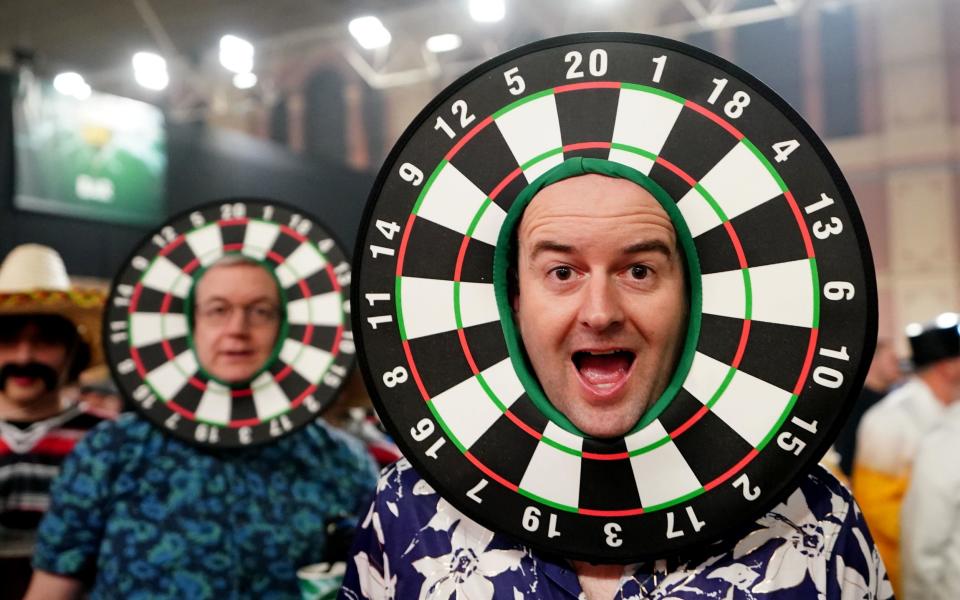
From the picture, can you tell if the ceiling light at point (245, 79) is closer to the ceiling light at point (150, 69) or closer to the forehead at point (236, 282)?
the ceiling light at point (150, 69)

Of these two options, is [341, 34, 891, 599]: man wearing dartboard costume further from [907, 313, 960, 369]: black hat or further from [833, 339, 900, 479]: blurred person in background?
[833, 339, 900, 479]: blurred person in background

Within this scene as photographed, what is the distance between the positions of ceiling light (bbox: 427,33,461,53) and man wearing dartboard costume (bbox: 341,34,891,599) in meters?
7.50

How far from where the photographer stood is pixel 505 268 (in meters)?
1.01

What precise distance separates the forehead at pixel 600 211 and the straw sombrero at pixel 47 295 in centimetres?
210

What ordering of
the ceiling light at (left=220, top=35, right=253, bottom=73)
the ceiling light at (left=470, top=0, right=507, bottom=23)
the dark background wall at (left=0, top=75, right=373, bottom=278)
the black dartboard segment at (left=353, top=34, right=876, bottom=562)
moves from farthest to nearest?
1. the ceiling light at (left=220, top=35, right=253, bottom=73)
2. the ceiling light at (left=470, top=0, right=507, bottom=23)
3. the dark background wall at (left=0, top=75, right=373, bottom=278)
4. the black dartboard segment at (left=353, top=34, right=876, bottom=562)

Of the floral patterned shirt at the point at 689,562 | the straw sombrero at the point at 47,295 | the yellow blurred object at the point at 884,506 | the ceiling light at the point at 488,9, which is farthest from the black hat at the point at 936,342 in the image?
the ceiling light at the point at 488,9

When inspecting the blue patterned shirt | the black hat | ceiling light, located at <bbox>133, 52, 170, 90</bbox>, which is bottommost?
the blue patterned shirt

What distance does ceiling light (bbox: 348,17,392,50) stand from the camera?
7.00 m

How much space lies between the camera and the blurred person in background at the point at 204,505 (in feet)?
5.85

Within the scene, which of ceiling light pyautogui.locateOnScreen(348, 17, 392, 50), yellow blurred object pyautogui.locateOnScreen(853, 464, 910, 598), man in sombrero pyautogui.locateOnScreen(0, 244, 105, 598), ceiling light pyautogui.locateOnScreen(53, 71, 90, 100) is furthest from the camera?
ceiling light pyautogui.locateOnScreen(348, 17, 392, 50)

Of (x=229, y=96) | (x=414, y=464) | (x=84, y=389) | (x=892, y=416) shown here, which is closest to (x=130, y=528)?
(x=414, y=464)

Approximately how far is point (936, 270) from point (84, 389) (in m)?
7.49

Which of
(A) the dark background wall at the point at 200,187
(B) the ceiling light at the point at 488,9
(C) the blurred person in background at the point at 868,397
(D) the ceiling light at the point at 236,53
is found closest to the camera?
(C) the blurred person in background at the point at 868,397

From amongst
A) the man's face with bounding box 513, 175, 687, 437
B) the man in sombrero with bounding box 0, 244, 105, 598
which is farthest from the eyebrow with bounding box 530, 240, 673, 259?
the man in sombrero with bounding box 0, 244, 105, 598
